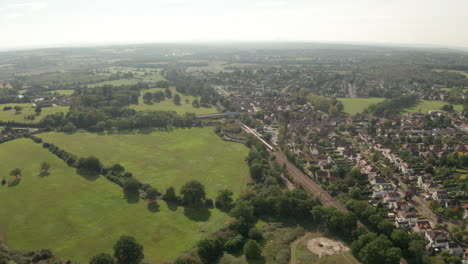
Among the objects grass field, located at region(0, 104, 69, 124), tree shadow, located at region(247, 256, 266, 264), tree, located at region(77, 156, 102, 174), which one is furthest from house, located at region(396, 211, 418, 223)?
grass field, located at region(0, 104, 69, 124)

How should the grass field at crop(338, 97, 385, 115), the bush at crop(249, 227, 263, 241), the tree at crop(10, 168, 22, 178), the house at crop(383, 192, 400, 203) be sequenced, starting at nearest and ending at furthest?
the bush at crop(249, 227, 263, 241) → the house at crop(383, 192, 400, 203) → the tree at crop(10, 168, 22, 178) → the grass field at crop(338, 97, 385, 115)

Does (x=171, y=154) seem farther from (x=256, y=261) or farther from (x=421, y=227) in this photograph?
(x=421, y=227)

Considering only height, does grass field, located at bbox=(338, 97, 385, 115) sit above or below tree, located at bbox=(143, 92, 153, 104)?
below

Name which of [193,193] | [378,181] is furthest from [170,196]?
[378,181]

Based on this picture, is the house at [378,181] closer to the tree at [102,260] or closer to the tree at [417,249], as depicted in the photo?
the tree at [417,249]

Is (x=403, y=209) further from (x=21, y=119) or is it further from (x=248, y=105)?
(x=21, y=119)

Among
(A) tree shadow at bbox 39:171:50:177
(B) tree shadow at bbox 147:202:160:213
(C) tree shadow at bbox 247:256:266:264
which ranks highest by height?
(A) tree shadow at bbox 39:171:50:177

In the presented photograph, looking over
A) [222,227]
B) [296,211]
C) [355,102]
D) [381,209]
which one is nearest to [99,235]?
[222,227]

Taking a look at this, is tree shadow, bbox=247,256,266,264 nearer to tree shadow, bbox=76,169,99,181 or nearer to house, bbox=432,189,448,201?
house, bbox=432,189,448,201
